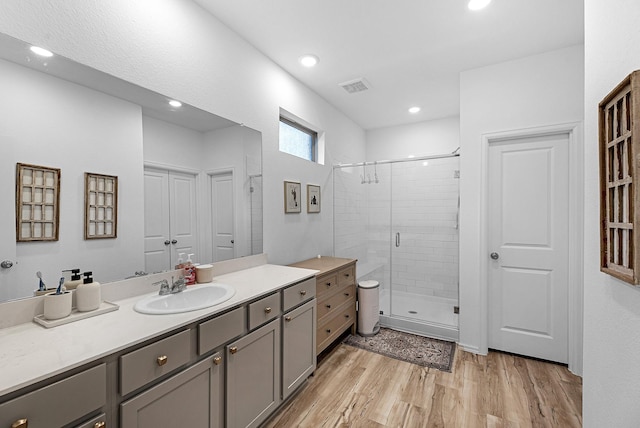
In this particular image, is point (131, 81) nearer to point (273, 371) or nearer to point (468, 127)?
point (273, 371)

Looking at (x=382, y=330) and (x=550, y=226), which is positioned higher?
(x=550, y=226)

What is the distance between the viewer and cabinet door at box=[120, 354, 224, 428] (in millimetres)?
1063

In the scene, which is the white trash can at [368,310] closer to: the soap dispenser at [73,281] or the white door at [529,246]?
the white door at [529,246]

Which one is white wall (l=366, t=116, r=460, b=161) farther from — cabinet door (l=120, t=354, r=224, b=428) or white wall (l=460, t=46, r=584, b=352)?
cabinet door (l=120, t=354, r=224, b=428)

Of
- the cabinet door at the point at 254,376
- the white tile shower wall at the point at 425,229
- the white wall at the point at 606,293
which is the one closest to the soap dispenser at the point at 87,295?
the cabinet door at the point at 254,376

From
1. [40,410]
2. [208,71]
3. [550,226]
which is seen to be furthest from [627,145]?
[208,71]

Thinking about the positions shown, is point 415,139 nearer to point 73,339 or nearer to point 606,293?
point 606,293

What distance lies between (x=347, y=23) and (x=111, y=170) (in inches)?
75.1

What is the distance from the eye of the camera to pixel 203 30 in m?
1.98

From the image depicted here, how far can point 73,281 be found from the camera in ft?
4.34

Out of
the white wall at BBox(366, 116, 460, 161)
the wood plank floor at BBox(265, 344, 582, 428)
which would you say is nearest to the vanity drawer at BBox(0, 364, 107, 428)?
the wood plank floor at BBox(265, 344, 582, 428)

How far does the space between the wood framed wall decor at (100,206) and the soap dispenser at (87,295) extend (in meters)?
0.24

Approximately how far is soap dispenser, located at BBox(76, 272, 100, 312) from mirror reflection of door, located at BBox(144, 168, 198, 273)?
0.34 meters

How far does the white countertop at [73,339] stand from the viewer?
84cm
